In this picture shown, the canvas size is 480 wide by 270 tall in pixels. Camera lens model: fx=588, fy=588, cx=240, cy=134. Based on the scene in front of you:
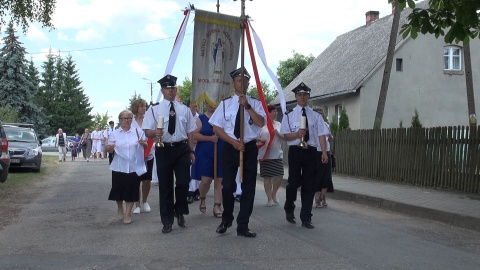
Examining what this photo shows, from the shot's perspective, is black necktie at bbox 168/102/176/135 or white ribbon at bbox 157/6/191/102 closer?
black necktie at bbox 168/102/176/135

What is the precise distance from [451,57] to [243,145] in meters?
27.0

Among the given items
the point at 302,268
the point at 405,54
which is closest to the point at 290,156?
the point at 302,268

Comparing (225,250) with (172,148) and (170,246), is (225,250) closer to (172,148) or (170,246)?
(170,246)

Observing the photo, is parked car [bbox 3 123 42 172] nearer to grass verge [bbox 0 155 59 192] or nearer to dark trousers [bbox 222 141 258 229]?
grass verge [bbox 0 155 59 192]

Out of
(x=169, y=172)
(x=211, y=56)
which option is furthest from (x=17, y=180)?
(x=169, y=172)

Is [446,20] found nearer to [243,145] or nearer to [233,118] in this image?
[233,118]

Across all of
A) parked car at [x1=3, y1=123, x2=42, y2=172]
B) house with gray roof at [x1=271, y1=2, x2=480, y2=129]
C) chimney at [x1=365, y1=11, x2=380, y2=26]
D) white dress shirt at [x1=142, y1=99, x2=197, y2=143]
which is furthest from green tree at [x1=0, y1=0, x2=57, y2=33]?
chimney at [x1=365, y1=11, x2=380, y2=26]

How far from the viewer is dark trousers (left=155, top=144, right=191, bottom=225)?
301 inches

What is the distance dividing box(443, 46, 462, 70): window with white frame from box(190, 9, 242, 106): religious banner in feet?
76.5

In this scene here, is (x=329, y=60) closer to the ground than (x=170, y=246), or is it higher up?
higher up

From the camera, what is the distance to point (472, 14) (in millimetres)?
8516

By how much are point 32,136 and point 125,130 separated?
1210cm

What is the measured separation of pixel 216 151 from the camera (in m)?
9.09

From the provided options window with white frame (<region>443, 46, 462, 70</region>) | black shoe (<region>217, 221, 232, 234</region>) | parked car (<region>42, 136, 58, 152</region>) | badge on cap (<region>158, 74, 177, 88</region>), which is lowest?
black shoe (<region>217, 221, 232, 234</region>)
